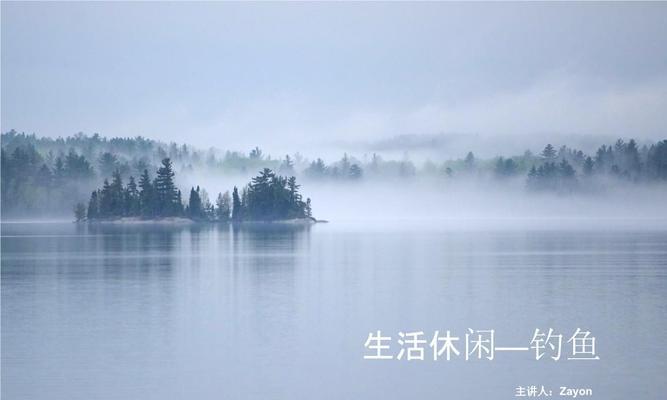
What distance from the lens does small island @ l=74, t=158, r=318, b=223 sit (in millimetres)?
150000

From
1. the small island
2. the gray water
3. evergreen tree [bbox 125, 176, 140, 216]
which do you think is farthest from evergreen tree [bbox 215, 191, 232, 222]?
the gray water

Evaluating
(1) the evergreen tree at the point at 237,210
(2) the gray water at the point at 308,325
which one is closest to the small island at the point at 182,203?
(1) the evergreen tree at the point at 237,210

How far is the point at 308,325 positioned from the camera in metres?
24.6

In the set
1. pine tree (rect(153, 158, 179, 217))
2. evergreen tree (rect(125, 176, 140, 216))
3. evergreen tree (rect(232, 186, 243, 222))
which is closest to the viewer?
pine tree (rect(153, 158, 179, 217))

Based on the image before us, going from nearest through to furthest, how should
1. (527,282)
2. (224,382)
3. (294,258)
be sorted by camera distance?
(224,382), (527,282), (294,258)

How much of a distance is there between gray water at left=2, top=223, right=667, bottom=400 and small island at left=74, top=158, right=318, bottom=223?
105m

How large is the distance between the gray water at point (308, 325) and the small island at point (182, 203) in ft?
346

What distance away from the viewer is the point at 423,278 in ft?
124

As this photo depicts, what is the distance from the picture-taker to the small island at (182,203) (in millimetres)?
150000

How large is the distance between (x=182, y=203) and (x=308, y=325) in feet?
440

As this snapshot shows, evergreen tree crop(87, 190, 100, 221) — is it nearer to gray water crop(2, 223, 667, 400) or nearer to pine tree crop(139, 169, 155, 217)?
pine tree crop(139, 169, 155, 217)

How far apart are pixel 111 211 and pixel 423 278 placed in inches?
4710

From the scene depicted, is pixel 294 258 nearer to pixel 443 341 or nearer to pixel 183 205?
pixel 443 341

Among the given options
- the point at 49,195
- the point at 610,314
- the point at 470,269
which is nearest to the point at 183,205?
the point at 49,195
